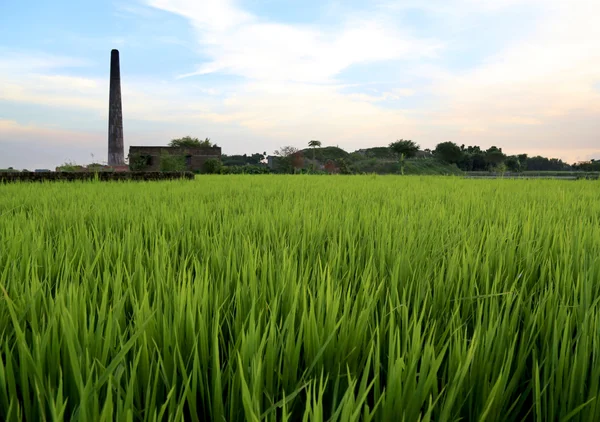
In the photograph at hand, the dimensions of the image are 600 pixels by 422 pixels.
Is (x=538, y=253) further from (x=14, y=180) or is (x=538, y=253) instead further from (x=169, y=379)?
(x=14, y=180)

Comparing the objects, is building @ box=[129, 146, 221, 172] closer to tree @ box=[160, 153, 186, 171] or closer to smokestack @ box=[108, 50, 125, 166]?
smokestack @ box=[108, 50, 125, 166]

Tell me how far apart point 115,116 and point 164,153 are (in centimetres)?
328

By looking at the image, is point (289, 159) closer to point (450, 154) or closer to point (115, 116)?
point (115, 116)

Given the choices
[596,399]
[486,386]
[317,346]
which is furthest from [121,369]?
[596,399]

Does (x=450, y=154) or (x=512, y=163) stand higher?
(x=450, y=154)

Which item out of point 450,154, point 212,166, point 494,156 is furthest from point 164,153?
point 494,156

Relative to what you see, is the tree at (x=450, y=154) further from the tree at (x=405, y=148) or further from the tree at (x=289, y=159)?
the tree at (x=289, y=159)

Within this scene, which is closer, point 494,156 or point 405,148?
point 405,148

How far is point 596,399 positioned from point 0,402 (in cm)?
72

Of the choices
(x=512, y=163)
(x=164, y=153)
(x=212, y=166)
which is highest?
(x=512, y=163)

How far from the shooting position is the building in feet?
71.6

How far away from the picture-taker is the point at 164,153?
21609mm

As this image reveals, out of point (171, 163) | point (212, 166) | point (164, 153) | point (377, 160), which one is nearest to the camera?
point (171, 163)

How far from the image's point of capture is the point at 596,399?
18.4 inches
